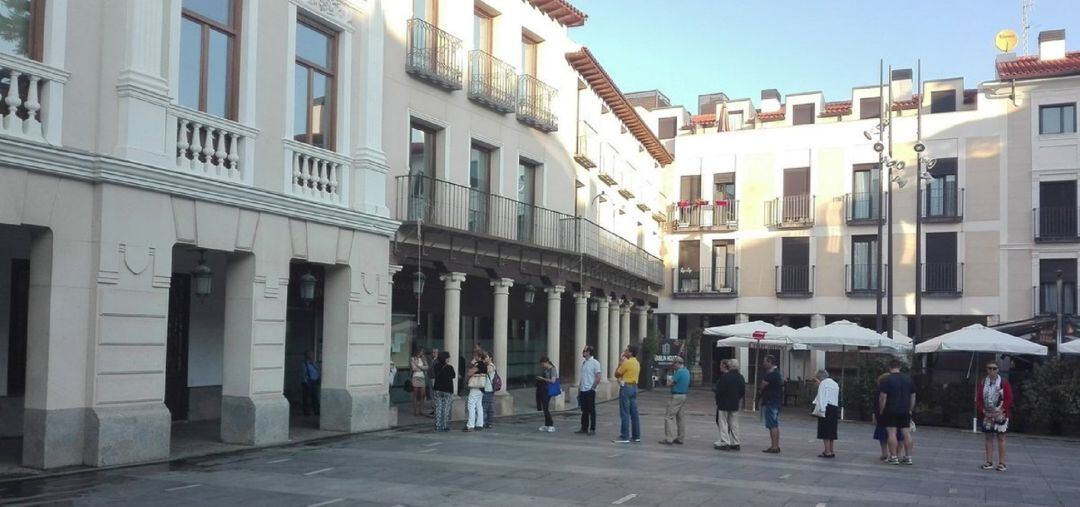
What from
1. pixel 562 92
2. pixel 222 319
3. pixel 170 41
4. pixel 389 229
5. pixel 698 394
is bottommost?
pixel 698 394

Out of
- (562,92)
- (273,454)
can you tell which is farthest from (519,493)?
(562,92)

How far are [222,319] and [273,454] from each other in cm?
490

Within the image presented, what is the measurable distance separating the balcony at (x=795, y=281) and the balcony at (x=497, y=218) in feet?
34.2

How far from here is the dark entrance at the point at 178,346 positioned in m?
17.9

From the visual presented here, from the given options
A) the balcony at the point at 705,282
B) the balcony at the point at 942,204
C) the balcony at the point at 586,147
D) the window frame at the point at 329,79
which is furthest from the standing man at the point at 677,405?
the balcony at the point at 705,282

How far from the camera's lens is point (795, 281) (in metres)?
40.9

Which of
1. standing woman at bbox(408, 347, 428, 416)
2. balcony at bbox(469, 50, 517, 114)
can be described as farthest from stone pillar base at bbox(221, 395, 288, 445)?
balcony at bbox(469, 50, 517, 114)

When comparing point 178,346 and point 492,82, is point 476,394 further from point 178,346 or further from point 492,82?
point 492,82

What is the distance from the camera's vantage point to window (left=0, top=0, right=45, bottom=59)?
12406mm

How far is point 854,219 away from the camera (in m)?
39.4

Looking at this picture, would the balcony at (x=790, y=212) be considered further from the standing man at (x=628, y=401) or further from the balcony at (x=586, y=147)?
the standing man at (x=628, y=401)

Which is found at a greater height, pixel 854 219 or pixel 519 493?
pixel 854 219

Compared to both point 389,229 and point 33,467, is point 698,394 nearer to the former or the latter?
point 389,229

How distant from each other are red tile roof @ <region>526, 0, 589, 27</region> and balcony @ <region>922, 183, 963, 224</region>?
1690 centimetres
